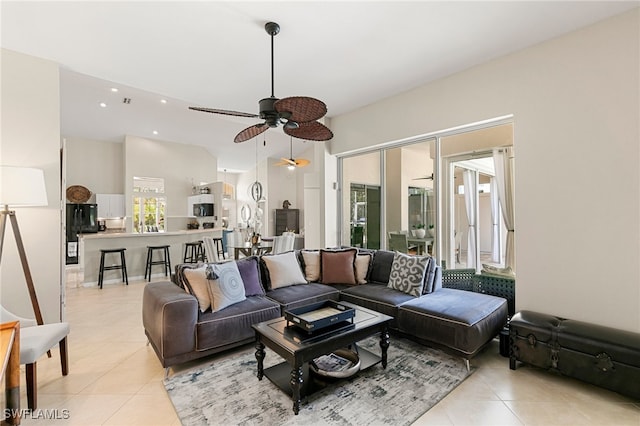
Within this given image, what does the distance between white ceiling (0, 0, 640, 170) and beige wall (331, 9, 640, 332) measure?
0.93 ft

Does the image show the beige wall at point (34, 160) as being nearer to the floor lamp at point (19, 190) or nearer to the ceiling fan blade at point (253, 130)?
the floor lamp at point (19, 190)

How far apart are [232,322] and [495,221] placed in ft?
11.2

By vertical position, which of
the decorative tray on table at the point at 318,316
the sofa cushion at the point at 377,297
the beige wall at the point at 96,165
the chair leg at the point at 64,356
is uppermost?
the beige wall at the point at 96,165

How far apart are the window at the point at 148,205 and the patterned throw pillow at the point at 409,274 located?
22.8ft

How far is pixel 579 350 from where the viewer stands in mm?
2281

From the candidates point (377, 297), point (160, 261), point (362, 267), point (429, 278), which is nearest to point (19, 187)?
point (377, 297)

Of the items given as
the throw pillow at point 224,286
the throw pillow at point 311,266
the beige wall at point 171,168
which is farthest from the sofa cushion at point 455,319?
the beige wall at point 171,168

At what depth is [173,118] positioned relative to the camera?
6688mm

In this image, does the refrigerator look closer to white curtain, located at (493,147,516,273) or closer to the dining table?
the dining table

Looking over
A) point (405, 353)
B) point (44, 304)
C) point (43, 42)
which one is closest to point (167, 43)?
point (43, 42)

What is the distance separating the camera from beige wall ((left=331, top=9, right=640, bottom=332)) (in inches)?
99.3

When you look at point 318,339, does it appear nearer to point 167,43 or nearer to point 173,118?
point 167,43

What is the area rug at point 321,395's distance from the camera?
77.9 inches

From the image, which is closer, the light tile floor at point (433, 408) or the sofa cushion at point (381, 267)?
the light tile floor at point (433, 408)
